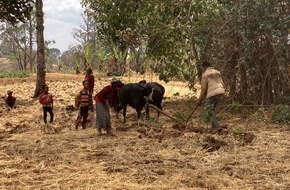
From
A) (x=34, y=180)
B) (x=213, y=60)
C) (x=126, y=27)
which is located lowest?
(x=34, y=180)

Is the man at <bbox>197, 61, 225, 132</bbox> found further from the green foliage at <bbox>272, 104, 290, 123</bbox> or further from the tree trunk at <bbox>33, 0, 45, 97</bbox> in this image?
the tree trunk at <bbox>33, 0, 45, 97</bbox>

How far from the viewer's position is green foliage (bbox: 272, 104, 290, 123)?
965 centimetres

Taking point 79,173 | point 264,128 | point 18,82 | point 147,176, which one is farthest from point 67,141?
point 18,82

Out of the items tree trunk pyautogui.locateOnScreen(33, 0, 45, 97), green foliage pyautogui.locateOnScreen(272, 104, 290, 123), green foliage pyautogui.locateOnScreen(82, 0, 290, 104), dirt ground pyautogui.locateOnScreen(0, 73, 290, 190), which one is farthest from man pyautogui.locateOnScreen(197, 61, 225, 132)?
tree trunk pyautogui.locateOnScreen(33, 0, 45, 97)

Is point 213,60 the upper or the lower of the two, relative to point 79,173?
upper

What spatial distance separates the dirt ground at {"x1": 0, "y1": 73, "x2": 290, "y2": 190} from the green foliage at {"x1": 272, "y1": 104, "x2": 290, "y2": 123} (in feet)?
0.75

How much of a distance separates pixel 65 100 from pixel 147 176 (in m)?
10.1

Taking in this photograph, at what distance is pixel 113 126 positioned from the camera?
10188mm

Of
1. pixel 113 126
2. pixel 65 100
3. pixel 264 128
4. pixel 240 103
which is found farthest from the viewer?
pixel 65 100

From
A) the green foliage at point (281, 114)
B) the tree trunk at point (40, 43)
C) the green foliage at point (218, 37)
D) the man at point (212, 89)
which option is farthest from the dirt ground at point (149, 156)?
the tree trunk at point (40, 43)

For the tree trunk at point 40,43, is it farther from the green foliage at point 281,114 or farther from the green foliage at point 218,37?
the green foliage at point 281,114

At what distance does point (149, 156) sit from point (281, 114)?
4.25m

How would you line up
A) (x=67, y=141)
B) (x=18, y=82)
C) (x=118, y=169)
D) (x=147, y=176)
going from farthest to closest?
(x=18, y=82) < (x=67, y=141) < (x=118, y=169) < (x=147, y=176)

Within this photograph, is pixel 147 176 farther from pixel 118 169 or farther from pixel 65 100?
pixel 65 100
